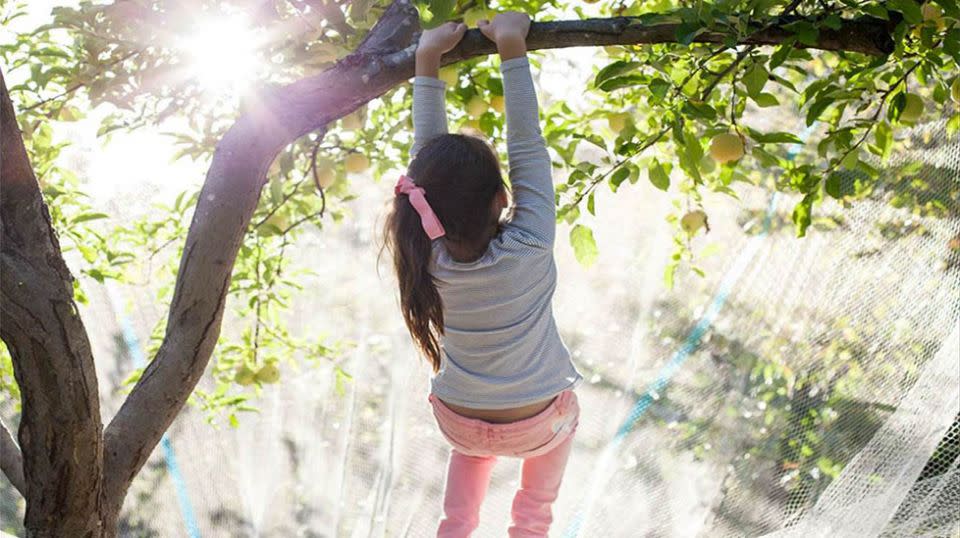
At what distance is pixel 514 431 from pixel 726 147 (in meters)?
0.44

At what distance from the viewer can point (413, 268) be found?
53.2 inches

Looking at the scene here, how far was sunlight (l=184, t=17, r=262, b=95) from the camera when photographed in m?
1.62

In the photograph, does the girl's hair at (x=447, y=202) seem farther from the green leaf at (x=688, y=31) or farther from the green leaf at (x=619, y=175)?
the green leaf at (x=688, y=31)

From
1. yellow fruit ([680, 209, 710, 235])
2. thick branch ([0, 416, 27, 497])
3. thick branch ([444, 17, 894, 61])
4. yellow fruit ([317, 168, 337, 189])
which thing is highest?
yellow fruit ([317, 168, 337, 189])

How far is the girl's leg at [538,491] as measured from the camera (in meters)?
1.46

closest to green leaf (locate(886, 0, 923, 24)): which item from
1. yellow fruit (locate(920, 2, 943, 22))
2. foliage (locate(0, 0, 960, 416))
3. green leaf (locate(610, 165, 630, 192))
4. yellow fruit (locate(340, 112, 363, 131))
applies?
foliage (locate(0, 0, 960, 416))

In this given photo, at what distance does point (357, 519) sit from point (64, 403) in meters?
0.99

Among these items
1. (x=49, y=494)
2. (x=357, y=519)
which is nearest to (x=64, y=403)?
(x=49, y=494)

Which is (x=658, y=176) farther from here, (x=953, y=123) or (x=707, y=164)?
(x=953, y=123)

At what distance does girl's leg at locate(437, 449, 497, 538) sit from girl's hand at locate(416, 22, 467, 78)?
49 cm

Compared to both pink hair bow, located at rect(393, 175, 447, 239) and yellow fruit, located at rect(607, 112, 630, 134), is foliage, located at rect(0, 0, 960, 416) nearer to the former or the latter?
yellow fruit, located at rect(607, 112, 630, 134)

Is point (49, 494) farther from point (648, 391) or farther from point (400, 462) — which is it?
point (648, 391)

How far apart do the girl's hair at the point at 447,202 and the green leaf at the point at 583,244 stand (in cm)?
26

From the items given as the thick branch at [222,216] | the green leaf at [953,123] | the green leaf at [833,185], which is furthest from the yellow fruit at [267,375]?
the green leaf at [953,123]
